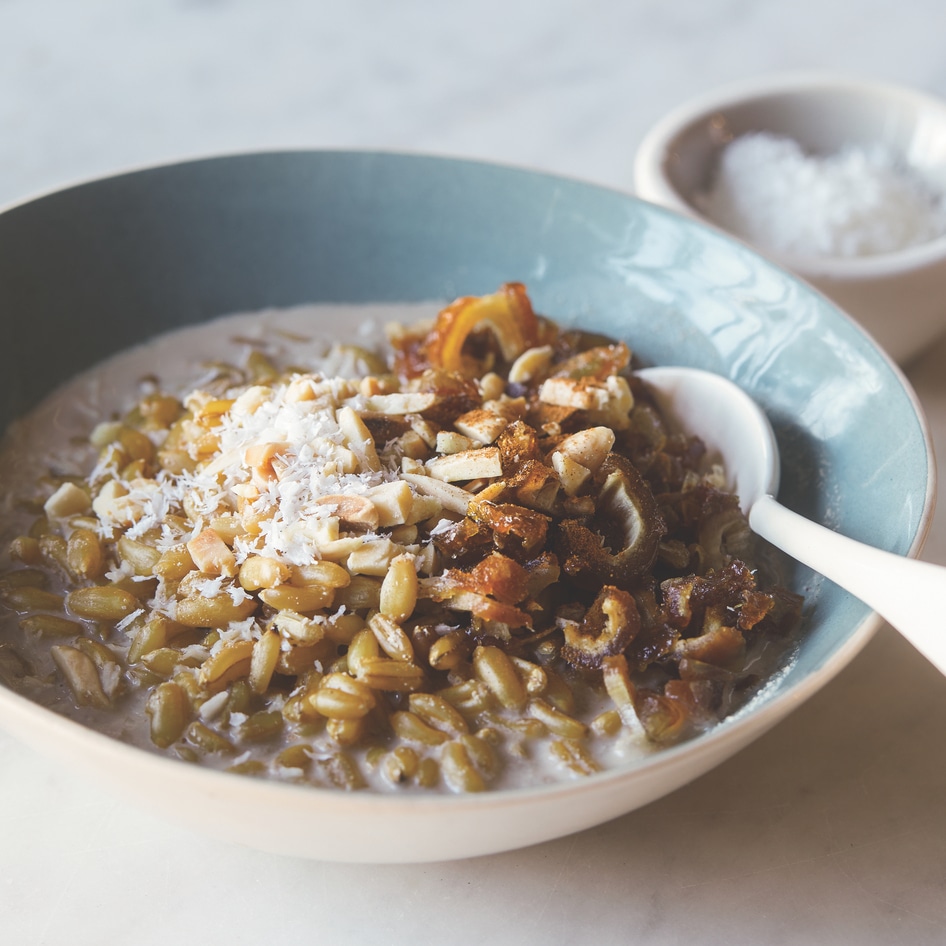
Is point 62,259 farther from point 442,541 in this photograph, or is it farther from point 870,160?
point 870,160

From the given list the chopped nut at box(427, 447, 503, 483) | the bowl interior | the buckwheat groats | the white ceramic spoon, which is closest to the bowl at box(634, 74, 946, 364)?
the bowl interior

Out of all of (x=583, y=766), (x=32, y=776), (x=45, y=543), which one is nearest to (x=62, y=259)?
(x=45, y=543)

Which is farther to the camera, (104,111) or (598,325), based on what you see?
(104,111)

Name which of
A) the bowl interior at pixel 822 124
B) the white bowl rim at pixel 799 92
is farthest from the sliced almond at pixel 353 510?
the bowl interior at pixel 822 124

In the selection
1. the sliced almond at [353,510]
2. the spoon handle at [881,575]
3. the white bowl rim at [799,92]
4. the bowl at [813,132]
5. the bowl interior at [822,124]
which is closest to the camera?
Answer: the spoon handle at [881,575]

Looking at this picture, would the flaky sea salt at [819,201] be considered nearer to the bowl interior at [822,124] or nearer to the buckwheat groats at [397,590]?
the bowl interior at [822,124]

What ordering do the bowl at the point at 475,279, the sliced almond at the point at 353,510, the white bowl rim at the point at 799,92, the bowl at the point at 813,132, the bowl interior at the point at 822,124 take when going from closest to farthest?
the sliced almond at the point at 353,510 → the bowl at the point at 475,279 → the white bowl rim at the point at 799,92 → the bowl at the point at 813,132 → the bowl interior at the point at 822,124
